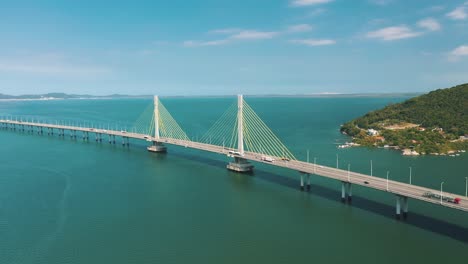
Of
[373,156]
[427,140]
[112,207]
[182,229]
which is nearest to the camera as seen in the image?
[182,229]

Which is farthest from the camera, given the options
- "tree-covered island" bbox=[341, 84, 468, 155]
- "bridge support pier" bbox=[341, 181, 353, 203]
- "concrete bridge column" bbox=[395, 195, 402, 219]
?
"tree-covered island" bbox=[341, 84, 468, 155]

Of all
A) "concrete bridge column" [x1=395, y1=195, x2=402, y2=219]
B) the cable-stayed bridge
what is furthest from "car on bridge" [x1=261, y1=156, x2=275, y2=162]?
"concrete bridge column" [x1=395, y1=195, x2=402, y2=219]

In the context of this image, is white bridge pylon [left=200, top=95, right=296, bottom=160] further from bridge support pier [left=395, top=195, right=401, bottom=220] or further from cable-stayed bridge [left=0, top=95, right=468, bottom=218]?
bridge support pier [left=395, top=195, right=401, bottom=220]


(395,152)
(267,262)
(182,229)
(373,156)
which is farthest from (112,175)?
(395,152)

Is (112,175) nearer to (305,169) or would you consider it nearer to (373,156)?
(305,169)

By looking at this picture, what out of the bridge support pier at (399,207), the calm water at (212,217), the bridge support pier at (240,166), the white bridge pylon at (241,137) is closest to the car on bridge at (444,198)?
the bridge support pier at (399,207)
